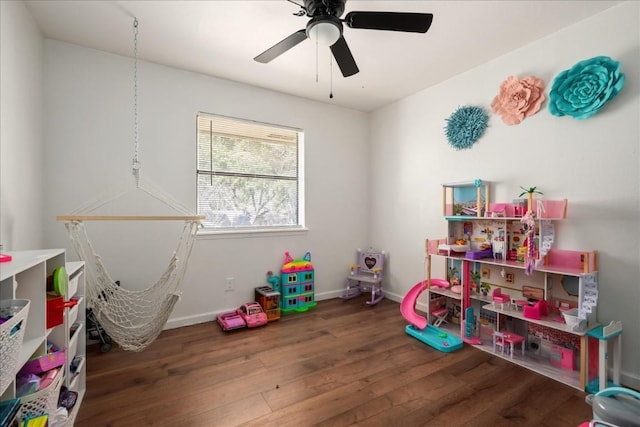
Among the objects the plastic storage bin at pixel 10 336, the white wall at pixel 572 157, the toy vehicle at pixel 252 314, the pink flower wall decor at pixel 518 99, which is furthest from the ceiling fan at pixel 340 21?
the toy vehicle at pixel 252 314

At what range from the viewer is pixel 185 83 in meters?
2.82

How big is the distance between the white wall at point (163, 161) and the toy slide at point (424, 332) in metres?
1.19

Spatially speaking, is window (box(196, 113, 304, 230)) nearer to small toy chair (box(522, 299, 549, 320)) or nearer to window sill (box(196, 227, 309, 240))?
window sill (box(196, 227, 309, 240))

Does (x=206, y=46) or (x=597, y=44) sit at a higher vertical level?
(x=206, y=46)

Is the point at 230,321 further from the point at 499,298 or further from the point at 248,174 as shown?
the point at 499,298

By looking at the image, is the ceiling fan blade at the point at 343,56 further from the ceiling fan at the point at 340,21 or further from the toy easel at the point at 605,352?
the toy easel at the point at 605,352

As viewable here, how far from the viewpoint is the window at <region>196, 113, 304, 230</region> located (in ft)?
9.88

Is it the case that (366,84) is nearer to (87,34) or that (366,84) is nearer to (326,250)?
(326,250)

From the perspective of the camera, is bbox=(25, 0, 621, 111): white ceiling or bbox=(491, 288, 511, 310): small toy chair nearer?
bbox=(25, 0, 621, 111): white ceiling

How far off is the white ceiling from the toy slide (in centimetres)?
216

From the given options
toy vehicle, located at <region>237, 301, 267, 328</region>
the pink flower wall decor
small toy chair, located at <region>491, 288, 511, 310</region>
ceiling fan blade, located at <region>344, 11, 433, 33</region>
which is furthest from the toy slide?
ceiling fan blade, located at <region>344, 11, 433, 33</region>

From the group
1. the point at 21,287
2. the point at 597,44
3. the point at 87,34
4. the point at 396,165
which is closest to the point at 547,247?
the point at 597,44

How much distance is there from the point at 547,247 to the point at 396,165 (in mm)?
1890

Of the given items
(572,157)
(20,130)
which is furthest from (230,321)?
(572,157)
